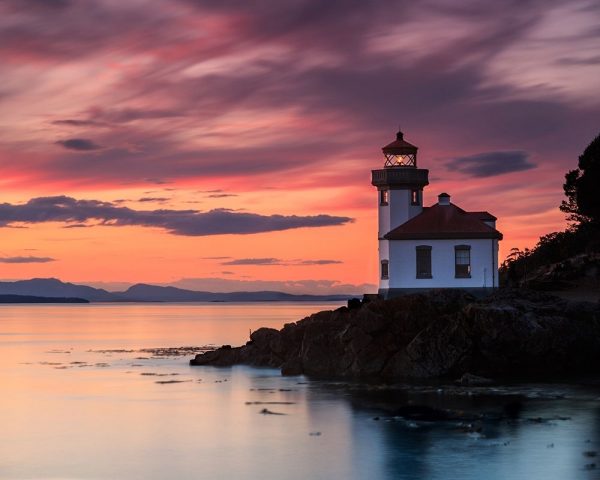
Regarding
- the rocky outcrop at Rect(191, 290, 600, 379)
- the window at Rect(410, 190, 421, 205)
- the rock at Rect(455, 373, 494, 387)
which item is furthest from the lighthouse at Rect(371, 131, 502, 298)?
the rock at Rect(455, 373, 494, 387)

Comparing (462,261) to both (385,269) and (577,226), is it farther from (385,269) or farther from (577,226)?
(577,226)

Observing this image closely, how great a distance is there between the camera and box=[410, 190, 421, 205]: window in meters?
59.9

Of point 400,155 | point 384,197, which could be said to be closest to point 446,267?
point 384,197

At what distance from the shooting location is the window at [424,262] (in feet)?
188

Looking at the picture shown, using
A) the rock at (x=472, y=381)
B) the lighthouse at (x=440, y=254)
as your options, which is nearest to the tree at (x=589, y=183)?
the lighthouse at (x=440, y=254)

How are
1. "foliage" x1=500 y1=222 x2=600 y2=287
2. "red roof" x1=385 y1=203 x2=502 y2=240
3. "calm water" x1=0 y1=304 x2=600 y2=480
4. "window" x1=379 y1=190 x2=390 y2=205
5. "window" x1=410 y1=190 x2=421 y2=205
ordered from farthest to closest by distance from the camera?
"foliage" x1=500 y1=222 x2=600 y2=287 → "window" x1=379 y1=190 x2=390 y2=205 → "window" x1=410 y1=190 x2=421 y2=205 → "red roof" x1=385 y1=203 x2=502 y2=240 → "calm water" x1=0 y1=304 x2=600 y2=480

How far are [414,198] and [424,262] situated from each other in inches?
185

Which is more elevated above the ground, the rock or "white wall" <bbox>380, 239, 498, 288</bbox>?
"white wall" <bbox>380, 239, 498, 288</bbox>

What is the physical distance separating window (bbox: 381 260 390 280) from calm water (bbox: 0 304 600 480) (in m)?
9.73

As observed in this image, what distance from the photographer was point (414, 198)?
197 ft

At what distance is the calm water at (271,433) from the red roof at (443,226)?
11786mm

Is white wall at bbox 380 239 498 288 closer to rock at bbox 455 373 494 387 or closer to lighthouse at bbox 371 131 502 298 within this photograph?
lighthouse at bbox 371 131 502 298

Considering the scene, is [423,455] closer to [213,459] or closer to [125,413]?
[213,459]

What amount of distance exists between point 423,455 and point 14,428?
16.6 meters
